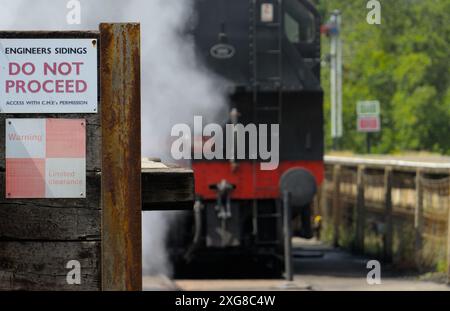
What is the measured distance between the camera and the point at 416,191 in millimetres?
12203

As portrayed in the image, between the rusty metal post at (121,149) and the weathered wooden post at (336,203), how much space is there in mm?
12041

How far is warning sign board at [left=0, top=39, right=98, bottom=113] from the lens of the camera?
3680mm

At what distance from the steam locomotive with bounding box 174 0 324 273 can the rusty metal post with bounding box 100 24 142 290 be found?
23.5 ft

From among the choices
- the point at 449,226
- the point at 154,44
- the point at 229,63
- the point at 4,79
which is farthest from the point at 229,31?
the point at 4,79

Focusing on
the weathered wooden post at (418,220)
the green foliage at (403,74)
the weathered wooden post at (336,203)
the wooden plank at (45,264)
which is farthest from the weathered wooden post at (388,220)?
the green foliage at (403,74)

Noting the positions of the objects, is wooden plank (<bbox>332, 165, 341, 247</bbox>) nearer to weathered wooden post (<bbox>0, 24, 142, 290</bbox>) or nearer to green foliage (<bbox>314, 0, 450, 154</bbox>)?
green foliage (<bbox>314, 0, 450, 154</bbox>)

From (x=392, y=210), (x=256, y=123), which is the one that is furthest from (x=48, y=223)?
(x=392, y=210)

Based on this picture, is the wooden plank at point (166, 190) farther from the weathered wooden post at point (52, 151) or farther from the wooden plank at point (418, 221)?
the wooden plank at point (418, 221)

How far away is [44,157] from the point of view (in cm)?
364

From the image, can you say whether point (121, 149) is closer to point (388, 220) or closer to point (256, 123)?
point (256, 123)

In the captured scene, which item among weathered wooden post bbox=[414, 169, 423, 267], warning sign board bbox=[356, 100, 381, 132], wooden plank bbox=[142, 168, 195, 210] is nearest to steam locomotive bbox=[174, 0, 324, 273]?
weathered wooden post bbox=[414, 169, 423, 267]

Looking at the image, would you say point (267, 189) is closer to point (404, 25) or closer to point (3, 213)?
point (3, 213)

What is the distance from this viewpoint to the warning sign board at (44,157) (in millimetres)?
3648

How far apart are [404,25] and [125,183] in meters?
22.1
